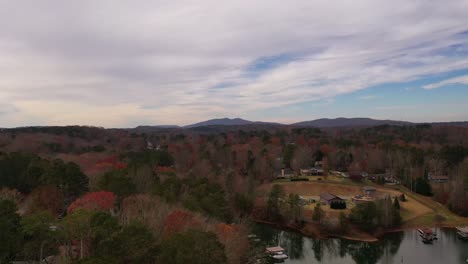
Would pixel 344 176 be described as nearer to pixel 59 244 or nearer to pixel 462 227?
pixel 462 227

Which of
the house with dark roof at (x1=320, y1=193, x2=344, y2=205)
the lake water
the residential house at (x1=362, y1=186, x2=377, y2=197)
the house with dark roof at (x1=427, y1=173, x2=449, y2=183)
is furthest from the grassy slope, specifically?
the house with dark roof at (x1=427, y1=173, x2=449, y2=183)

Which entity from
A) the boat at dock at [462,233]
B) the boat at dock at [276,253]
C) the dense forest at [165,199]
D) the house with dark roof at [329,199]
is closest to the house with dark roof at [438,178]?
the dense forest at [165,199]

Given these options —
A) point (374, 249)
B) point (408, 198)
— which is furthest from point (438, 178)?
point (374, 249)

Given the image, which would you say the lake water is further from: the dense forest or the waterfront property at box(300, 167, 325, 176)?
the waterfront property at box(300, 167, 325, 176)

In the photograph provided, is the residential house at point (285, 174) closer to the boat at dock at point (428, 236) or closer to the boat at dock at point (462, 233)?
the boat at dock at point (428, 236)

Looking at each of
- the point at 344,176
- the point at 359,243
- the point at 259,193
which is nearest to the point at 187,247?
the point at 359,243

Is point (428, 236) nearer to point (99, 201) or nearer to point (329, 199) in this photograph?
point (329, 199)
